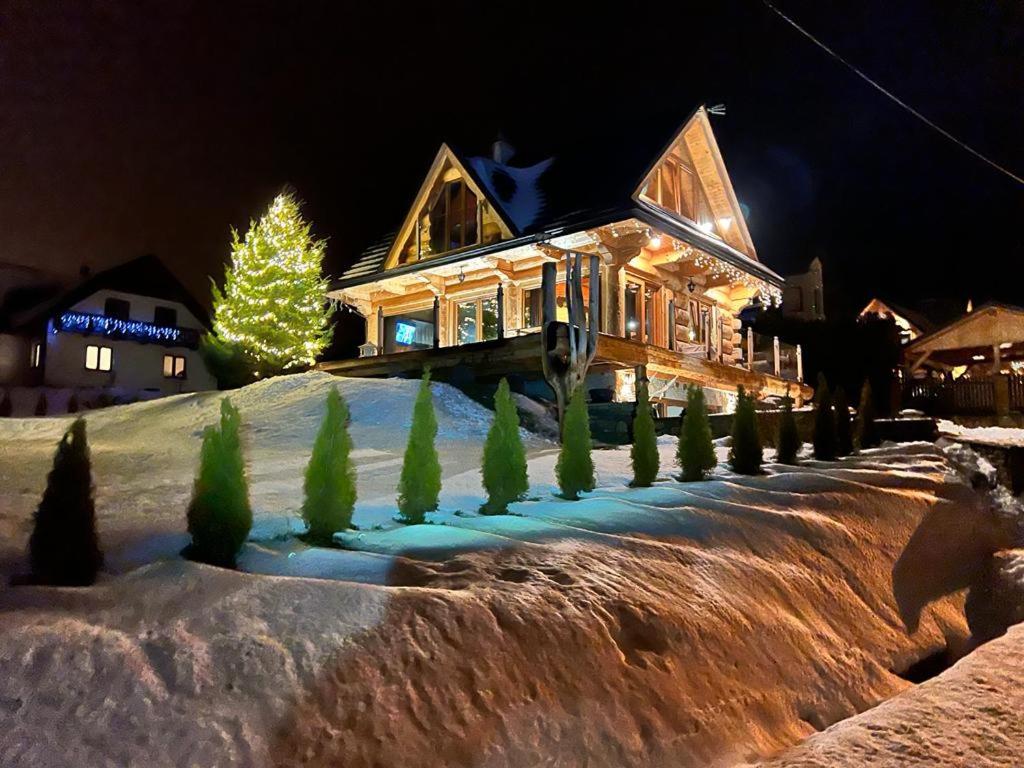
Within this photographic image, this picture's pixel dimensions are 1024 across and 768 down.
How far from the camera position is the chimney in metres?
29.7

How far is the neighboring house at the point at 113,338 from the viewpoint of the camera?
121 ft

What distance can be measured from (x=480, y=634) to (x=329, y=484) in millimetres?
2419

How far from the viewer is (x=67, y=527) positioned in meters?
4.85

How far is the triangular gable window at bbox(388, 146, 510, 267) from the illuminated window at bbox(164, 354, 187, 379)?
71.0ft

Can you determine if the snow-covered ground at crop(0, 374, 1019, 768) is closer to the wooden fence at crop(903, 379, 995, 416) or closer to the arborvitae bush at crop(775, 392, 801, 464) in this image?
the arborvitae bush at crop(775, 392, 801, 464)

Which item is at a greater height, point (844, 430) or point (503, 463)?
point (844, 430)

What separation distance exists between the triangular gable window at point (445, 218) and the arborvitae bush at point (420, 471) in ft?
55.0

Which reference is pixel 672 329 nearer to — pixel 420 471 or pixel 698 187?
pixel 698 187

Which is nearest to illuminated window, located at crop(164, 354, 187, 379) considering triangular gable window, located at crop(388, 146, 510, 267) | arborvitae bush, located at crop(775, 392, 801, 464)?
triangular gable window, located at crop(388, 146, 510, 267)

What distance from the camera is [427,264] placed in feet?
78.4

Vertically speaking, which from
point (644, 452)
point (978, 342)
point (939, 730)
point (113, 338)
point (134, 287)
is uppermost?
point (134, 287)

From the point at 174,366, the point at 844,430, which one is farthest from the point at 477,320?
the point at 174,366

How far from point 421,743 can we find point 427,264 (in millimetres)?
21215

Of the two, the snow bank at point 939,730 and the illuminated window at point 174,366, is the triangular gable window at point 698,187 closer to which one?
the snow bank at point 939,730
